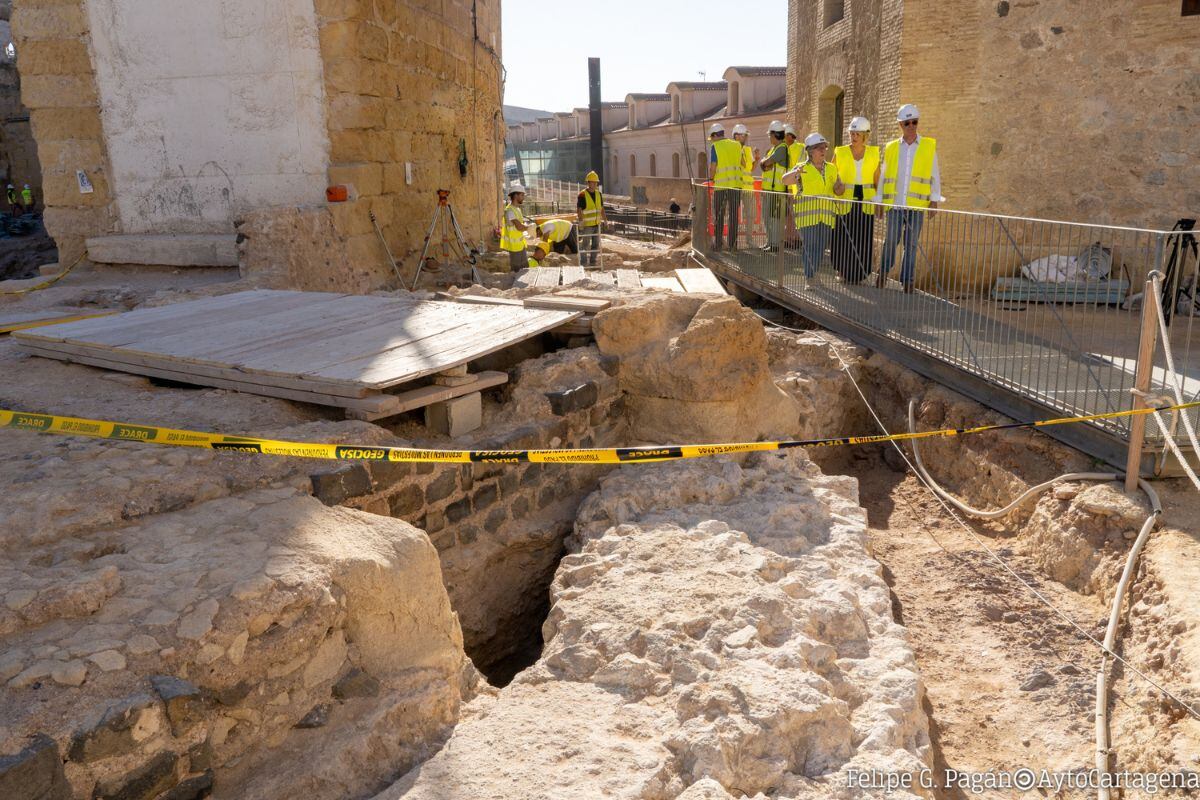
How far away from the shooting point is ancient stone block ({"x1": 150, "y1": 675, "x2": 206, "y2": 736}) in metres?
2.20

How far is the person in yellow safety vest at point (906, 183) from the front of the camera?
725cm

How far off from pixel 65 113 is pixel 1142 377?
30.4 ft

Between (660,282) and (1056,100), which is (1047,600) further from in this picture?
(1056,100)

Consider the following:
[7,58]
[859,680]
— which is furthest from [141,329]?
[7,58]

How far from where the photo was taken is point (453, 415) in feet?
14.3

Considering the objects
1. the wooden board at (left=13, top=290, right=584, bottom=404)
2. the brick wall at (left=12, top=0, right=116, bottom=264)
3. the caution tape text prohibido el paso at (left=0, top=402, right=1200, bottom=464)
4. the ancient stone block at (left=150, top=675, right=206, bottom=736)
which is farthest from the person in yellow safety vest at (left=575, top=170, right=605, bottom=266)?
the ancient stone block at (left=150, top=675, right=206, bottom=736)

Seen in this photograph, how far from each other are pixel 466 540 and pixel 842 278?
5.39 m

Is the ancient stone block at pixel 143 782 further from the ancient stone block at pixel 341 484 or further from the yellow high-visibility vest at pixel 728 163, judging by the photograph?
the yellow high-visibility vest at pixel 728 163

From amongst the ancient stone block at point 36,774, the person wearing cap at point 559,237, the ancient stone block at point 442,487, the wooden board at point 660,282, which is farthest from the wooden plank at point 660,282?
the person wearing cap at point 559,237

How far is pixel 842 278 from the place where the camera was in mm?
8320

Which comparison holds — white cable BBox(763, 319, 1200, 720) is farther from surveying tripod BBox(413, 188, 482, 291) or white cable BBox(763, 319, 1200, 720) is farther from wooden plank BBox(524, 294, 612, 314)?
surveying tripod BBox(413, 188, 482, 291)

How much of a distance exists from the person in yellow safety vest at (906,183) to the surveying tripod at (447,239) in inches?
174

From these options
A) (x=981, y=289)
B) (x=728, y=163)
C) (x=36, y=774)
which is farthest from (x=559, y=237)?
(x=36, y=774)

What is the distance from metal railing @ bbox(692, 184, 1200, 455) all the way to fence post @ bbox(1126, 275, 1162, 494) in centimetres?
15
